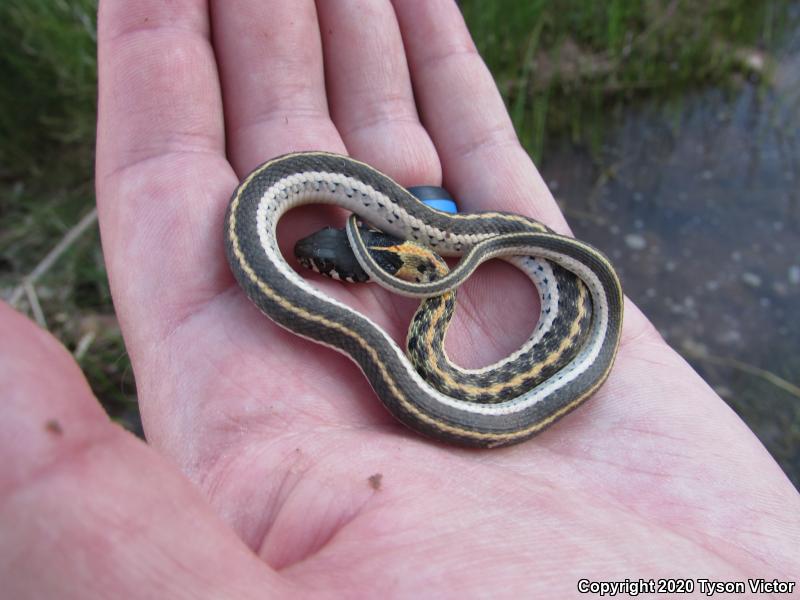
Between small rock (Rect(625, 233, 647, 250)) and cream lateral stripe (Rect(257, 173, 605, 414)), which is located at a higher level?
cream lateral stripe (Rect(257, 173, 605, 414))

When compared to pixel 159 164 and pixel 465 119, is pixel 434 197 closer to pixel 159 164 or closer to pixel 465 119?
pixel 465 119

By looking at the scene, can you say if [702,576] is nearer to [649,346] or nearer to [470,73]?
[649,346]

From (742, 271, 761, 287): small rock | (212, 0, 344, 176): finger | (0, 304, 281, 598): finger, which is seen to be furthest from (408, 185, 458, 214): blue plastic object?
(742, 271, 761, 287): small rock

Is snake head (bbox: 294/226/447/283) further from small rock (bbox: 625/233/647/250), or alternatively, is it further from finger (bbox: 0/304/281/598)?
small rock (bbox: 625/233/647/250)

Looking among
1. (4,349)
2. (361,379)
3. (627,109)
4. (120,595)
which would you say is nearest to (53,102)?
(361,379)

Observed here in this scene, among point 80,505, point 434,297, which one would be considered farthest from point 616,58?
point 80,505

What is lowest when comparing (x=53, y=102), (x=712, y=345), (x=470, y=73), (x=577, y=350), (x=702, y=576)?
(x=712, y=345)
